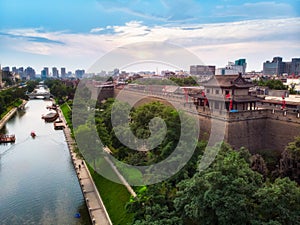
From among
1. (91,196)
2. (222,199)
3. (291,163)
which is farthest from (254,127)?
(91,196)

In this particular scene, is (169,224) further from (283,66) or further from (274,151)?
(283,66)

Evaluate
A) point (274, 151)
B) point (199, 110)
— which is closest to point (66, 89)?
point (199, 110)

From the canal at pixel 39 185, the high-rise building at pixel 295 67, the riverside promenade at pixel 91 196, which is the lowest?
the canal at pixel 39 185

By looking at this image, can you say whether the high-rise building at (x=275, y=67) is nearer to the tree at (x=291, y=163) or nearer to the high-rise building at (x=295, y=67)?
the high-rise building at (x=295, y=67)

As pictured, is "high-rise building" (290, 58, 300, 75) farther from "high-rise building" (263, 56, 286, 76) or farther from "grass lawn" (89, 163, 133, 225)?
"grass lawn" (89, 163, 133, 225)

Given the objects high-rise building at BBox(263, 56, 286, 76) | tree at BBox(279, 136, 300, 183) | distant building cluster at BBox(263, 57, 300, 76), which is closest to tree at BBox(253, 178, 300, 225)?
tree at BBox(279, 136, 300, 183)

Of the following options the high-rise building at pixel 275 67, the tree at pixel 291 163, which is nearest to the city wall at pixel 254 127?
the tree at pixel 291 163
